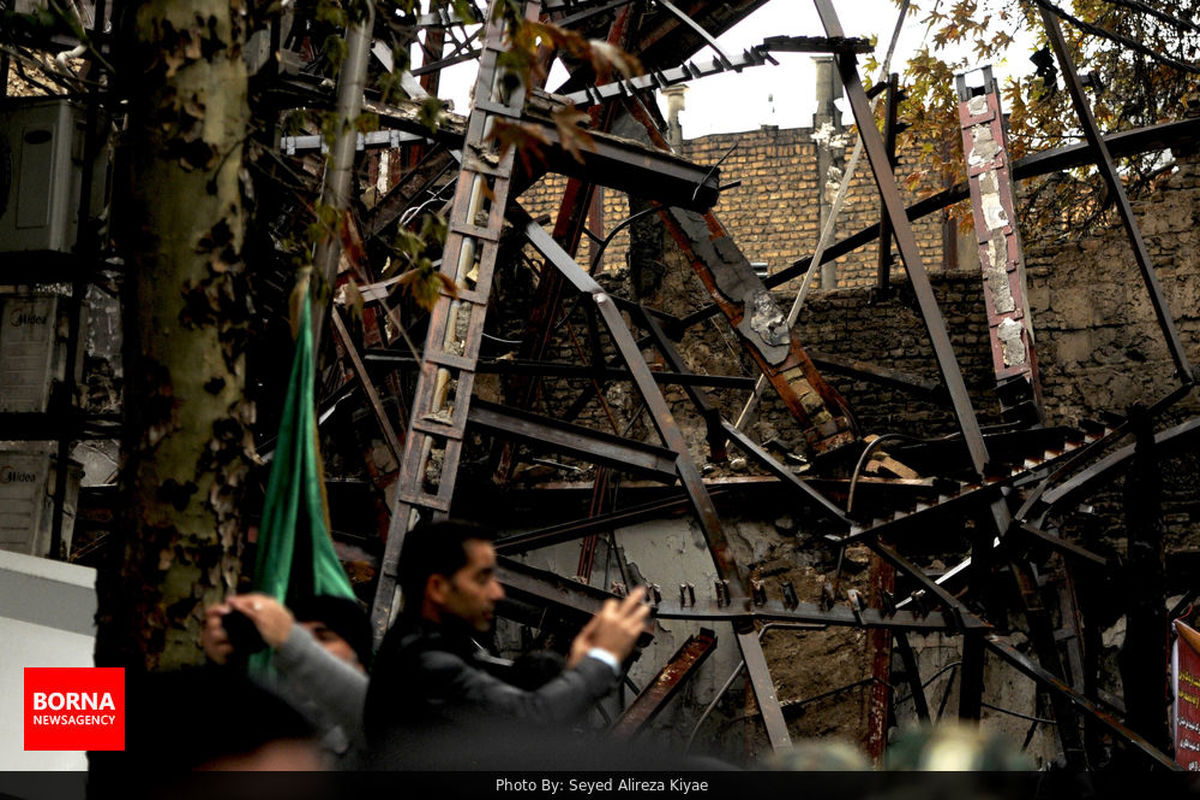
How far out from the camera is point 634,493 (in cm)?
916

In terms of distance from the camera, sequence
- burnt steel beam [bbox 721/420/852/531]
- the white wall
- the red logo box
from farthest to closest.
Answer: burnt steel beam [bbox 721/420/852/531], the white wall, the red logo box

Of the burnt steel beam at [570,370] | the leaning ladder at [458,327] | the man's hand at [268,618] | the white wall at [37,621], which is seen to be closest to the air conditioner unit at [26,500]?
the white wall at [37,621]

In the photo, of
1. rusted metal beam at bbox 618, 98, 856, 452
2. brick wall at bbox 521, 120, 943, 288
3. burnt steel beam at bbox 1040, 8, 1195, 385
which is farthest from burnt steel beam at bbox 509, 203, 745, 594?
brick wall at bbox 521, 120, 943, 288

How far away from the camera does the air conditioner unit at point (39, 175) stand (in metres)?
5.90

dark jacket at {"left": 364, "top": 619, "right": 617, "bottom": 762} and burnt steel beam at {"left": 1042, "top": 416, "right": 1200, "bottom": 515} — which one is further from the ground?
burnt steel beam at {"left": 1042, "top": 416, "right": 1200, "bottom": 515}

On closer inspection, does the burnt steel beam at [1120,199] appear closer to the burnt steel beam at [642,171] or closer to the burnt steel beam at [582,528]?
the burnt steel beam at [642,171]

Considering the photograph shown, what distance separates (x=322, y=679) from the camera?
289 cm

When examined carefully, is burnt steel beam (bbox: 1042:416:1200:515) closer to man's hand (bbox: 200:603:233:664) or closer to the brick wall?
man's hand (bbox: 200:603:233:664)

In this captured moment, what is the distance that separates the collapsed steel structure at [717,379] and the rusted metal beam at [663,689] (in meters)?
0.01

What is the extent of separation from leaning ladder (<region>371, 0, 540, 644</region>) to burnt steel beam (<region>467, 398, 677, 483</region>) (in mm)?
226

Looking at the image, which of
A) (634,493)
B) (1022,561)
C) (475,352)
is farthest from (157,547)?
(634,493)

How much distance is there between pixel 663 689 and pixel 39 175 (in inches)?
156

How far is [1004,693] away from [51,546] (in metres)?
6.41

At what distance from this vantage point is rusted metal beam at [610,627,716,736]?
19.5 ft
